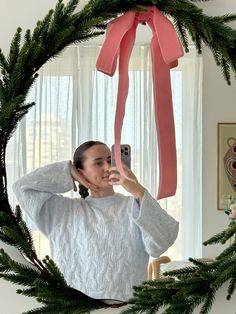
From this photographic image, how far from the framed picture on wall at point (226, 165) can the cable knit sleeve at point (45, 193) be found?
24cm

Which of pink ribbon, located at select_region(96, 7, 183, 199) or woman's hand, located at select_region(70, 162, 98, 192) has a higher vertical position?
pink ribbon, located at select_region(96, 7, 183, 199)

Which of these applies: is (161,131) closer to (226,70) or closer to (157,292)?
(226,70)

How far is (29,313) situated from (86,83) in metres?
0.38

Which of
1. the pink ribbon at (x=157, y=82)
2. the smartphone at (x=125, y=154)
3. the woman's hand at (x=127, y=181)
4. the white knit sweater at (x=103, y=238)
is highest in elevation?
the pink ribbon at (x=157, y=82)

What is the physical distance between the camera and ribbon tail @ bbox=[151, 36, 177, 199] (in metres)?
0.89

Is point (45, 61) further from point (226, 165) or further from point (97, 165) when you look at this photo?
point (226, 165)

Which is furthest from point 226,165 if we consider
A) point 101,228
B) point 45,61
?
point 45,61

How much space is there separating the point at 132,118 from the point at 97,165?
10cm

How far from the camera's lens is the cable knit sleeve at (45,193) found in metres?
0.89

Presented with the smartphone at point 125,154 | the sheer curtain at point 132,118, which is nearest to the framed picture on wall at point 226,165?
the sheer curtain at point 132,118

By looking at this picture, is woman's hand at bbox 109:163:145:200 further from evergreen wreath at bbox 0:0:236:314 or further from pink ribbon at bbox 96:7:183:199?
evergreen wreath at bbox 0:0:236:314

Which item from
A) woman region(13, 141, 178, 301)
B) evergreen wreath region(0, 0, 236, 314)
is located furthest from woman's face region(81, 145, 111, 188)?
evergreen wreath region(0, 0, 236, 314)

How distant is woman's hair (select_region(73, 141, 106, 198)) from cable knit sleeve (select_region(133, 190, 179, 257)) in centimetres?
8

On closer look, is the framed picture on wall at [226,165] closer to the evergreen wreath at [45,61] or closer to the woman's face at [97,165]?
the evergreen wreath at [45,61]
